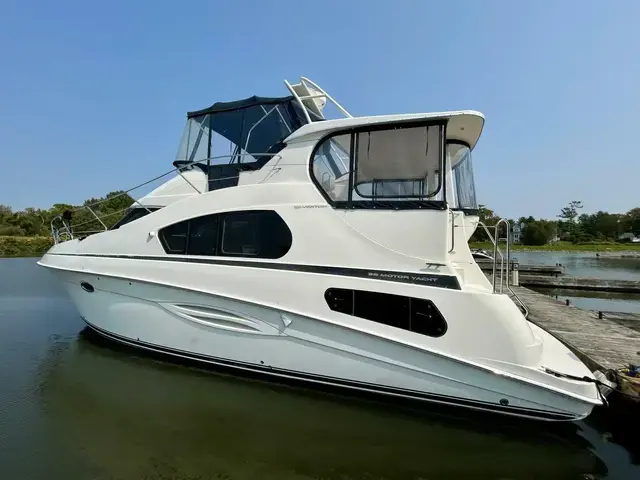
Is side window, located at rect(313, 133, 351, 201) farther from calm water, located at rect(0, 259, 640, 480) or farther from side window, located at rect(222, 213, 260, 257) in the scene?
calm water, located at rect(0, 259, 640, 480)

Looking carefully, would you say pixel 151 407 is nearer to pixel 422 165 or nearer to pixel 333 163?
pixel 333 163

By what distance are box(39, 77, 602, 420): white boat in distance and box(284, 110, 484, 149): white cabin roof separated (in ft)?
0.06

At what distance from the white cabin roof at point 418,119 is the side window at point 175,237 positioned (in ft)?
6.54

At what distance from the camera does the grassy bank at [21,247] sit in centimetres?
3616

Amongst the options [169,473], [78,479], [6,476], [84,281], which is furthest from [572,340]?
[84,281]

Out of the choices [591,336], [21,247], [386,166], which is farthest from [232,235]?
[21,247]

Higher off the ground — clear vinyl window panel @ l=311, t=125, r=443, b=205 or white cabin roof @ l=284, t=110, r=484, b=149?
white cabin roof @ l=284, t=110, r=484, b=149

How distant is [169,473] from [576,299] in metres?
17.8

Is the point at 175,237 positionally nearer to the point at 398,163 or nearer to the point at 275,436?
the point at 275,436

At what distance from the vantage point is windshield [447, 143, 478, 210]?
5376mm

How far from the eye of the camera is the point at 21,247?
123 feet

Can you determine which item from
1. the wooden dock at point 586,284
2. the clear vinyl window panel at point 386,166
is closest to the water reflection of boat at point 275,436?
the clear vinyl window panel at point 386,166

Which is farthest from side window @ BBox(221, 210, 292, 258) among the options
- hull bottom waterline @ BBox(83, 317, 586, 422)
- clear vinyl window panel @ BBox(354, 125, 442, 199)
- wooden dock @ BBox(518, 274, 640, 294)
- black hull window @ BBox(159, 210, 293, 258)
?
wooden dock @ BBox(518, 274, 640, 294)

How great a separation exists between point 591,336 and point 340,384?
4986 millimetres
